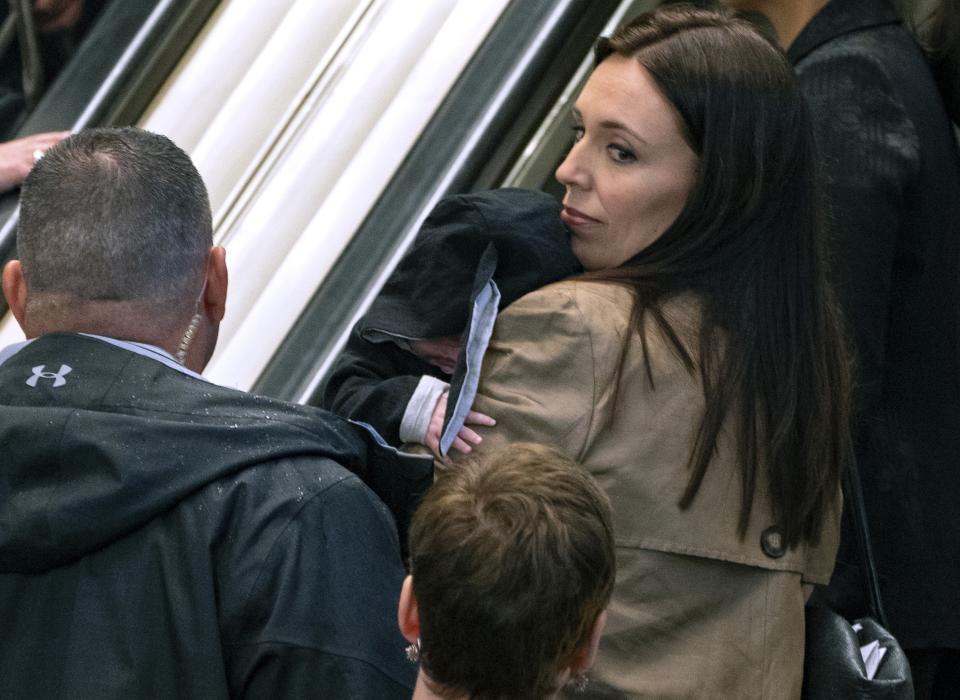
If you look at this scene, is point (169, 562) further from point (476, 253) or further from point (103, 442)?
point (476, 253)

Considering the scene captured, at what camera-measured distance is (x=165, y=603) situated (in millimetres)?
1372

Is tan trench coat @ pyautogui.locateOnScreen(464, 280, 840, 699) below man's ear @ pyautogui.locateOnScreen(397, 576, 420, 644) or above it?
above

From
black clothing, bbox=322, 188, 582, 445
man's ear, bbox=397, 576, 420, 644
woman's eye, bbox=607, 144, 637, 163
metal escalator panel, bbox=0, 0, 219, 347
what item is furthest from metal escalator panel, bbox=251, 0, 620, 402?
man's ear, bbox=397, 576, 420, 644

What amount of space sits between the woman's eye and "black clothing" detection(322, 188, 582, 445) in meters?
0.09

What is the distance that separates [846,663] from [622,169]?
2.05ft

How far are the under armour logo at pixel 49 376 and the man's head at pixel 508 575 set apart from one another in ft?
1.22

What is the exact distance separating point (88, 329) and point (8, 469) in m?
0.17

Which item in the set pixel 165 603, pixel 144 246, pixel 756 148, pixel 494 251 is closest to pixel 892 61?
pixel 756 148

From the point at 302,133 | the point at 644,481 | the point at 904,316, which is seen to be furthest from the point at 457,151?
the point at 644,481

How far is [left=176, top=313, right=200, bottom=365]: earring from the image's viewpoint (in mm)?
1517

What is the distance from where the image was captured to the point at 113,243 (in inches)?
57.7

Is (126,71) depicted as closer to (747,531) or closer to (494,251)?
(494,251)

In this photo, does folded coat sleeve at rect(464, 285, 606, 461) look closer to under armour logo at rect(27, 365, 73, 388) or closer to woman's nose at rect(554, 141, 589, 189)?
woman's nose at rect(554, 141, 589, 189)

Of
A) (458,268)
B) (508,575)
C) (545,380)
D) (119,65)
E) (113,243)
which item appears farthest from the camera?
(119,65)
